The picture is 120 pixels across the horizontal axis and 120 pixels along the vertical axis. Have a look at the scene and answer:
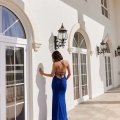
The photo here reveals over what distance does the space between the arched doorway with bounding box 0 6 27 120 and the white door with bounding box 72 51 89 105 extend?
106 inches

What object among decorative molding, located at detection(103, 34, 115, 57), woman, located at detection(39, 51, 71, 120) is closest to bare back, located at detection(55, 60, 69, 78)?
woman, located at detection(39, 51, 71, 120)

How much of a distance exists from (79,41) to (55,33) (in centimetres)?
208

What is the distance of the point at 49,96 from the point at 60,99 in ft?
2.07

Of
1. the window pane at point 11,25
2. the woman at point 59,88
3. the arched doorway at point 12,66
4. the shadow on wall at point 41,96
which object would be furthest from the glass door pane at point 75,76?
the window pane at point 11,25

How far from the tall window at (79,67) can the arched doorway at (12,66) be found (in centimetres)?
270

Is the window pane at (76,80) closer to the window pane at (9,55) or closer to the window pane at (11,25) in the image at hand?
the window pane at (11,25)

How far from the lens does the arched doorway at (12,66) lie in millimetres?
3365

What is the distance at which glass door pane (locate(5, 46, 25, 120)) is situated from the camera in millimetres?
3486

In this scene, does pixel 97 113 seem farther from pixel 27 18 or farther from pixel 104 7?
pixel 104 7

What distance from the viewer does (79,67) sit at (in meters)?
6.40

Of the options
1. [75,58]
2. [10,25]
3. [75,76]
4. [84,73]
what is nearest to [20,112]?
[10,25]

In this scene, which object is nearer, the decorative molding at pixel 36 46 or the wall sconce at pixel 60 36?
the decorative molding at pixel 36 46

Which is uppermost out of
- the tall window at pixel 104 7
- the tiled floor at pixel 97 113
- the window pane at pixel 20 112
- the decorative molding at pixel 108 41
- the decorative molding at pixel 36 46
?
the tall window at pixel 104 7

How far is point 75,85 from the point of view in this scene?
6078 mm
